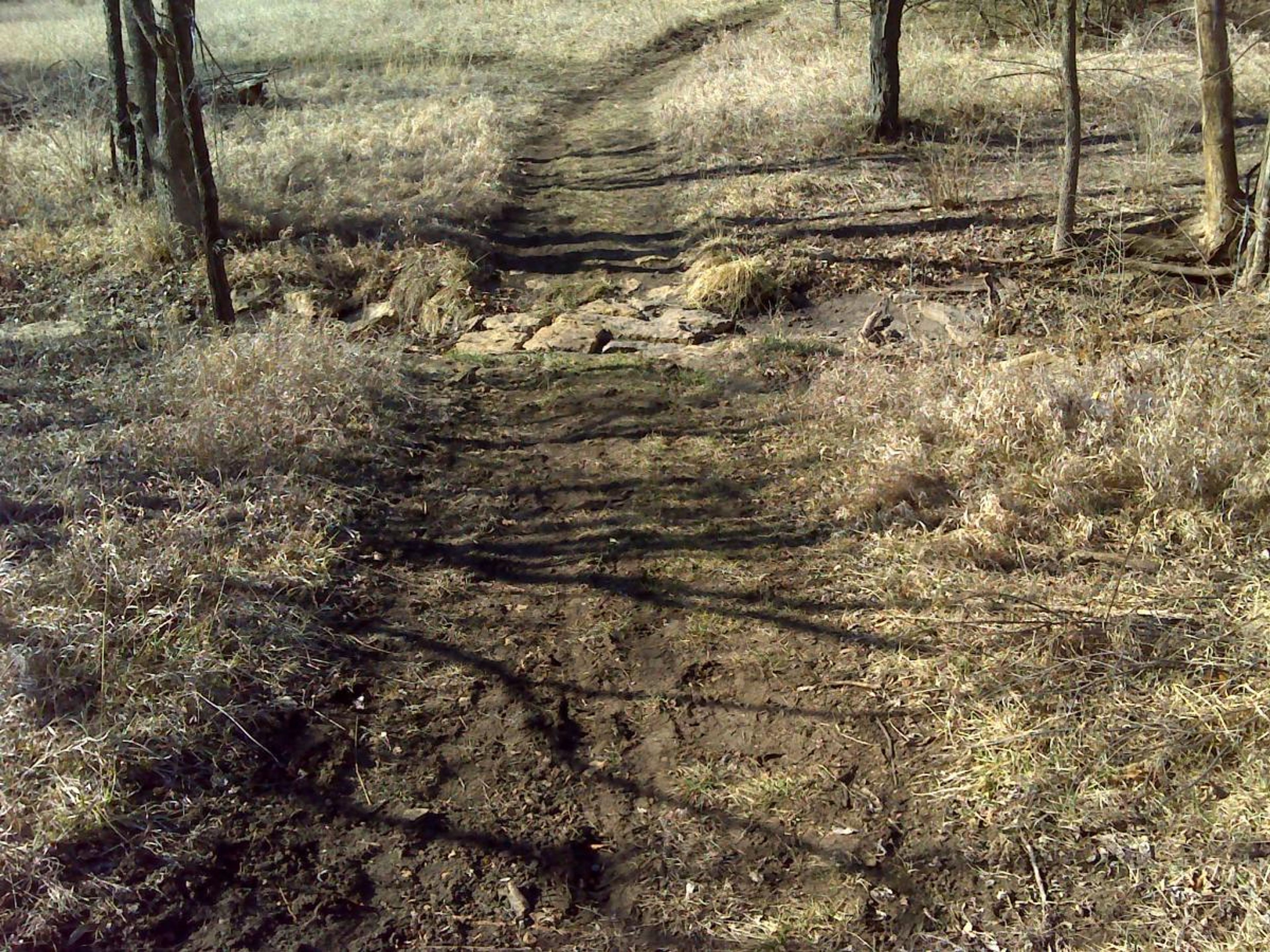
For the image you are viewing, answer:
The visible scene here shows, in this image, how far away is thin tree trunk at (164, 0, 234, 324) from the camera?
736 centimetres

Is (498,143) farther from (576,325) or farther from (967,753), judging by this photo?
(967,753)

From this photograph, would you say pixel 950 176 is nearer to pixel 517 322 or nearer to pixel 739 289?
pixel 739 289

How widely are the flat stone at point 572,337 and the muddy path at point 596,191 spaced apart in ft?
5.34

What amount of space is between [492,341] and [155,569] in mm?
4581

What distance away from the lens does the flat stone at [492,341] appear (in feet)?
28.4

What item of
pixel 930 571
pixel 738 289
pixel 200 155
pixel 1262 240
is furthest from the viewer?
pixel 738 289

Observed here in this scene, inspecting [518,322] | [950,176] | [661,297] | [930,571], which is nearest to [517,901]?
[930,571]

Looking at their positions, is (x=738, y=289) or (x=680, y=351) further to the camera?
(x=738, y=289)

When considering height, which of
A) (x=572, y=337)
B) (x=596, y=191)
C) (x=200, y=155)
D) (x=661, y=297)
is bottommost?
(x=572, y=337)

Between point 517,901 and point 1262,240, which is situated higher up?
point 1262,240

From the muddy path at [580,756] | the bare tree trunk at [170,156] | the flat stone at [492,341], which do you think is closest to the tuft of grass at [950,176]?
the flat stone at [492,341]

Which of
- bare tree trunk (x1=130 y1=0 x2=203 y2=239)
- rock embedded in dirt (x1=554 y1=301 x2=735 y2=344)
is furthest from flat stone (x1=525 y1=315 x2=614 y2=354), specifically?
bare tree trunk (x1=130 y1=0 x2=203 y2=239)

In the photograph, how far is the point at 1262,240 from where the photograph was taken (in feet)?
24.6

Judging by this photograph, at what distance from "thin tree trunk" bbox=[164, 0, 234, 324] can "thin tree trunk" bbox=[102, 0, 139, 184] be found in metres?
4.16
